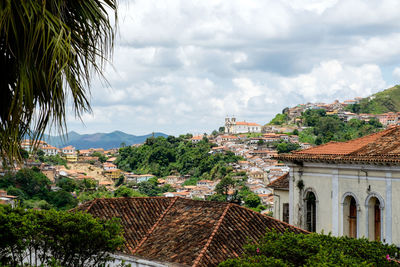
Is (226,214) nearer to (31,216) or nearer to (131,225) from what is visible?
(131,225)

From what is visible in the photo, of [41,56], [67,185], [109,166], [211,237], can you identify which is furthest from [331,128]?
[41,56]

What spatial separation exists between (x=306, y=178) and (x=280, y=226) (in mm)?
3333

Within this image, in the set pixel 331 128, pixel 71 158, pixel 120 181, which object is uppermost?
pixel 331 128

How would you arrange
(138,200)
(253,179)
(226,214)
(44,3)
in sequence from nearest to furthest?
(44,3)
(226,214)
(138,200)
(253,179)

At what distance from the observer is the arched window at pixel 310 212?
18158 millimetres

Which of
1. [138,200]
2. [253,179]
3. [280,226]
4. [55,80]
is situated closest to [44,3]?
[55,80]

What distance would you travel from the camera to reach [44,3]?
365cm

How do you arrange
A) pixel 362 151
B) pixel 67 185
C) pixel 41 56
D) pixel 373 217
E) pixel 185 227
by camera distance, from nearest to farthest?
pixel 41 56
pixel 185 227
pixel 373 217
pixel 362 151
pixel 67 185

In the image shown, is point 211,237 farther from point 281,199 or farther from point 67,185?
point 67,185

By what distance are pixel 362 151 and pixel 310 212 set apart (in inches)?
128

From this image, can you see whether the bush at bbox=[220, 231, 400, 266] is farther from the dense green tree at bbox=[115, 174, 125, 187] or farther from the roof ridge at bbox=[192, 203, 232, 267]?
the dense green tree at bbox=[115, 174, 125, 187]

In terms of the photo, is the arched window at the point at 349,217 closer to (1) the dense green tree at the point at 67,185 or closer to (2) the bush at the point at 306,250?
(2) the bush at the point at 306,250

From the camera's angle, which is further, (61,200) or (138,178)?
(138,178)

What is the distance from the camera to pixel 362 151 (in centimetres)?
1630
